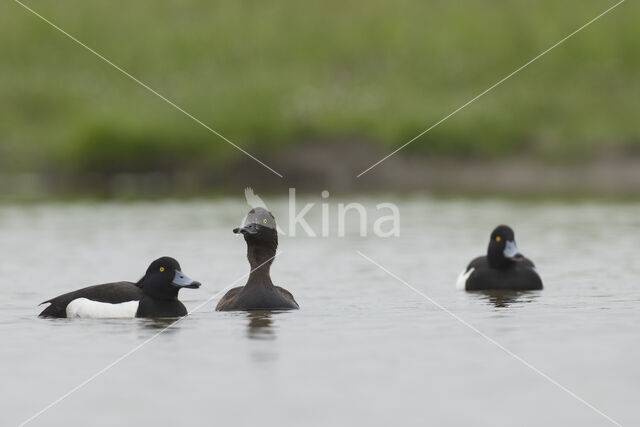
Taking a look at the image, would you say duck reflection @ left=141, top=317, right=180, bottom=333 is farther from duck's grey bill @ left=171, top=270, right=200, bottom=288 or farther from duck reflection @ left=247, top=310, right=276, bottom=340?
duck reflection @ left=247, top=310, right=276, bottom=340

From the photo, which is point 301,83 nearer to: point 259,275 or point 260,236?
point 260,236

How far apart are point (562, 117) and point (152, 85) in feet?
71.3

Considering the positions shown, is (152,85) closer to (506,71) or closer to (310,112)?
(310,112)

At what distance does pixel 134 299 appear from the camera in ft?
51.6

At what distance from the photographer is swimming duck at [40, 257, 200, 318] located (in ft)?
51.1

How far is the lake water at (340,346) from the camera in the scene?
34.8 ft

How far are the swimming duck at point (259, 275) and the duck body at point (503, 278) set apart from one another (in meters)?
3.27

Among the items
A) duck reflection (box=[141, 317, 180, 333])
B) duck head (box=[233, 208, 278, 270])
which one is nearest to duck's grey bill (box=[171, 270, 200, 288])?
duck reflection (box=[141, 317, 180, 333])

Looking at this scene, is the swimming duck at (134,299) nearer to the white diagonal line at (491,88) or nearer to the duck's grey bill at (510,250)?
the duck's grey bill at (510,250)

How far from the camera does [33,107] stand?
2788 inches

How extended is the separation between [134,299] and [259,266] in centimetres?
166

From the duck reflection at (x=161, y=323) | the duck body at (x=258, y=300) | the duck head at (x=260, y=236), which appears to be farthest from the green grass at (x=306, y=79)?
the duck reflection at (x=161, y=323)

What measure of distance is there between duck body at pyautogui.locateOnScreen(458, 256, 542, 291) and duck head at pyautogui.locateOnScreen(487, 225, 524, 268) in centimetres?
9

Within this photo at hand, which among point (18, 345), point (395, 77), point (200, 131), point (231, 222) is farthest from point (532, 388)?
point (395, 77)
